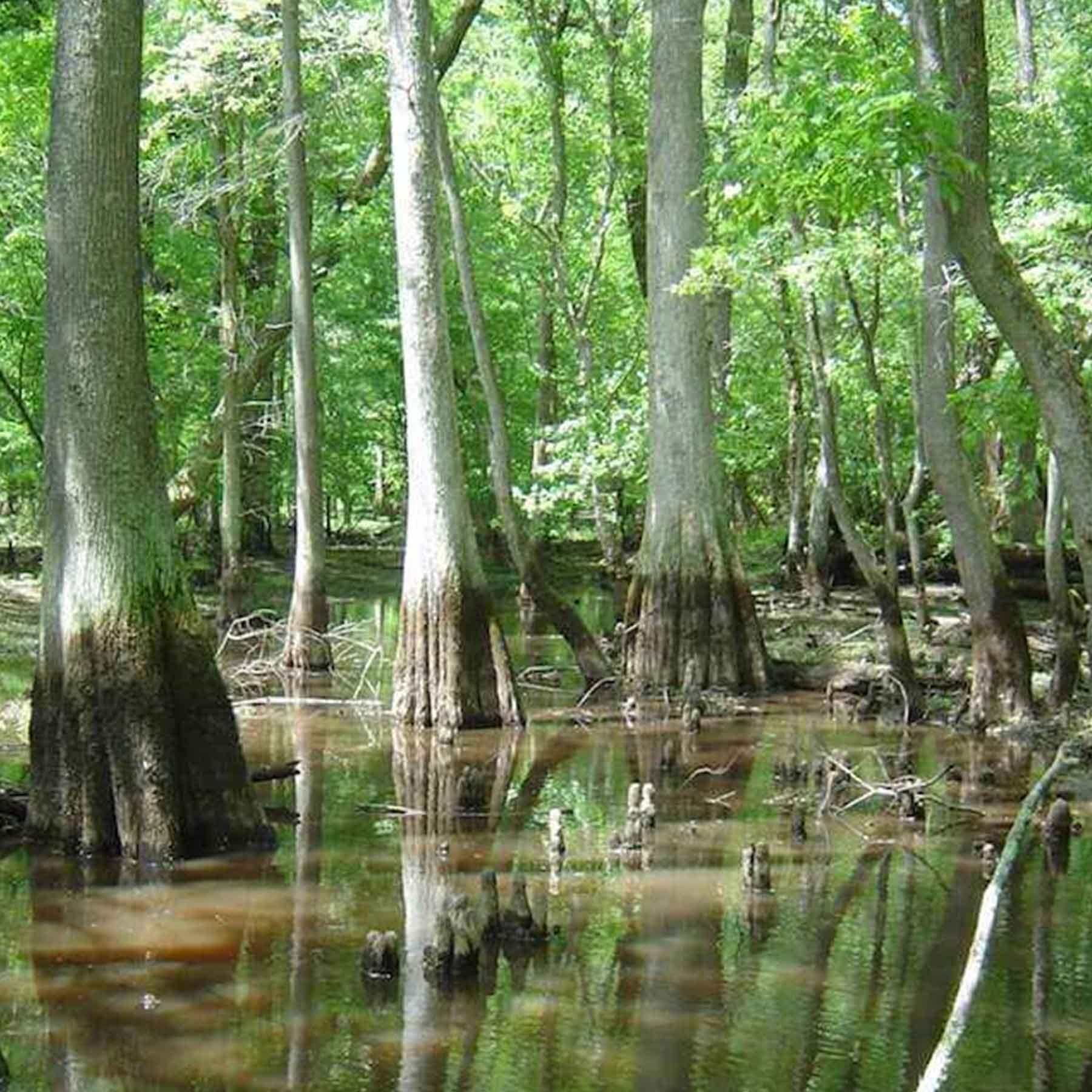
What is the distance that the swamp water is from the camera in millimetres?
5539

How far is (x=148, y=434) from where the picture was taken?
28.5 feet

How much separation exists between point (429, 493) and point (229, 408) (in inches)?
360

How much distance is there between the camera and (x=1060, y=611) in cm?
1312

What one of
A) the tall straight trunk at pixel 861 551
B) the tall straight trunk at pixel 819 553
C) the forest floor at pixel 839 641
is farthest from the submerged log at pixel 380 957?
the tall straight trunk at pixel 819 553

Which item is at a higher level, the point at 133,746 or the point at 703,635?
the point at 703,635

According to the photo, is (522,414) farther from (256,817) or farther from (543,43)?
(256,817)

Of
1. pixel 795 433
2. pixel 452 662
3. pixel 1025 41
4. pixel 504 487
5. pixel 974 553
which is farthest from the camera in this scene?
pixel 1025 41

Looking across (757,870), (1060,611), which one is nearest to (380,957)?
(757,870)

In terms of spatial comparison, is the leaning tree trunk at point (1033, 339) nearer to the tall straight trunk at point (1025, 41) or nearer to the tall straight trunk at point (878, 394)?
the tall straight trunk at point (878, 394)

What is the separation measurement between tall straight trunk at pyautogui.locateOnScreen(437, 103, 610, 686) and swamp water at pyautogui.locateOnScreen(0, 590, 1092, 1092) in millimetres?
3889

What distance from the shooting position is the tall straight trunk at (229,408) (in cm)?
2111

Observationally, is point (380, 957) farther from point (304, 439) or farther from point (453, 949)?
point (304, 439)

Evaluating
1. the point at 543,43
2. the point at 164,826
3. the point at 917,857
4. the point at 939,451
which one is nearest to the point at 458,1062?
the point at 164,826

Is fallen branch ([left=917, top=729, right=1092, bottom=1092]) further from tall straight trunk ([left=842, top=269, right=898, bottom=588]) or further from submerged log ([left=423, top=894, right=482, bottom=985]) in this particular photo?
tall straight trunk ([left=842, top=269, right=898, bottom=588])
